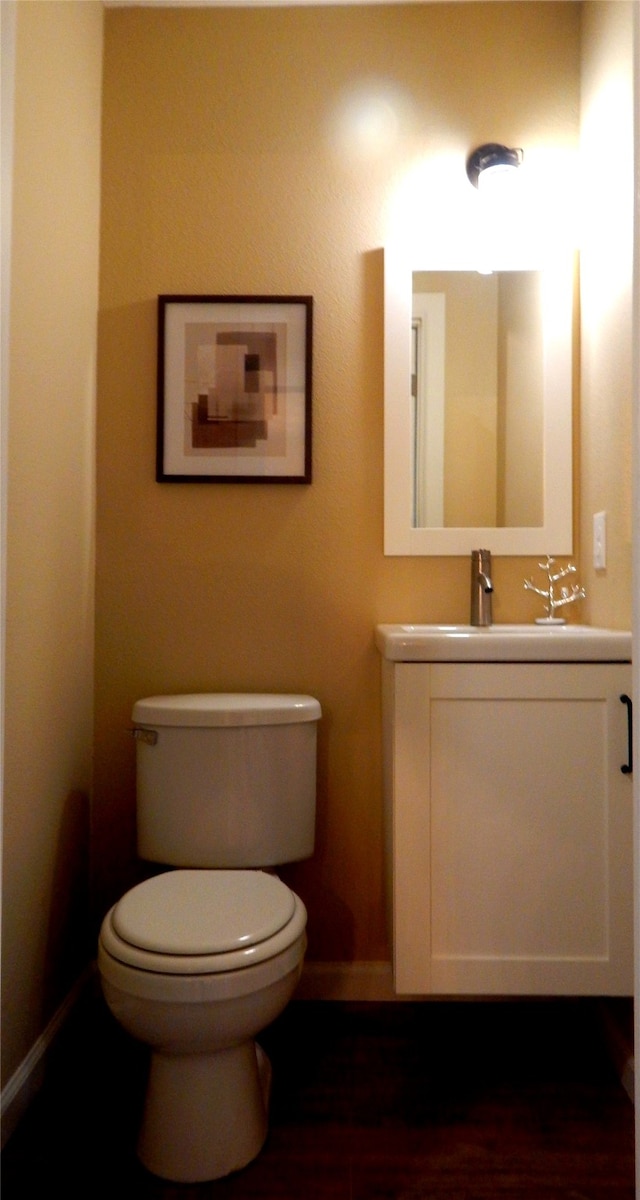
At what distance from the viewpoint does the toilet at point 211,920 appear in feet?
3.51

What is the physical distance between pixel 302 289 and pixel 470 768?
1.19 metres

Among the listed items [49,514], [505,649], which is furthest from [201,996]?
[49,514]

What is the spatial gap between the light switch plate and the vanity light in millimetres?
817

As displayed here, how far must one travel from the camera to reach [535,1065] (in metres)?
1.47

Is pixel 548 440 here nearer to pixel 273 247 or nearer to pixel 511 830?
pixel 273 247

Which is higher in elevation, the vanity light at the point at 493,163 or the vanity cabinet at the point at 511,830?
the vanity light at the point at 493,163

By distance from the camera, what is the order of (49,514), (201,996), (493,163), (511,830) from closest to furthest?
(201,996)
(511,830)
(49,514)
(493,163)

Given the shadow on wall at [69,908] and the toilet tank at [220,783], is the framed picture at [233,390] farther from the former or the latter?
the shadow on wall at [69,908]

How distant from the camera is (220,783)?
1457 mm

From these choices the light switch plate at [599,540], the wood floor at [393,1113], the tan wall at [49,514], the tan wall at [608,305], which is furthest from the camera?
the light switch plate at [599,540]

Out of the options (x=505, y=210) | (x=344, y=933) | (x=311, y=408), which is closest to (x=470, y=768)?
(x=344, y=933)

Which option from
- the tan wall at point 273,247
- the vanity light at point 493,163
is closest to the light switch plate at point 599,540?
the tan wall at point 273,247

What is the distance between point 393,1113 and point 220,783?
0.68m

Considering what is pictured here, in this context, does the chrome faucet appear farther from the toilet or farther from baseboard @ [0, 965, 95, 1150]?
baseboard @ [0, 965, 95, 1150]
